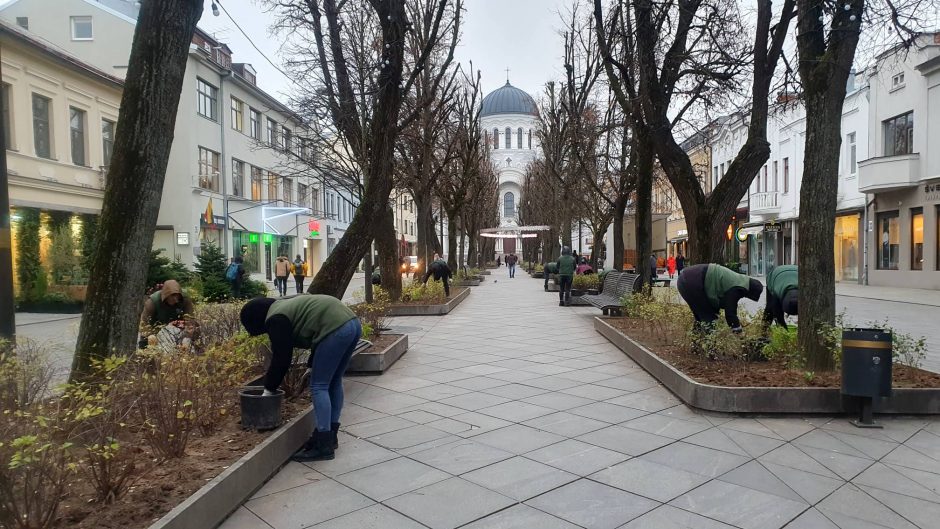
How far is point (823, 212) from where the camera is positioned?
6883 mm

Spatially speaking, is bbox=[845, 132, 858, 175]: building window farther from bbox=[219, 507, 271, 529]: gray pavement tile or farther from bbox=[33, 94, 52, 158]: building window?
bbox=[33, 94, 52, 158]: building window

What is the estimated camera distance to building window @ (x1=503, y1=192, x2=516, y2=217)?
104375 mm

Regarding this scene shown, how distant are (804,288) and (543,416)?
335 centimetres

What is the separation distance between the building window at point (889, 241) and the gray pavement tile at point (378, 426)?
27530 millimetres

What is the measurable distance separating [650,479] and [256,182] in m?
36.0

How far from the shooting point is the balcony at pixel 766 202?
119 feet

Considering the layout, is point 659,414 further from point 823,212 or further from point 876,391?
point 823,212

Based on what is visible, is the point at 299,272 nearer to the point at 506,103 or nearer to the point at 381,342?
the point at 381,342

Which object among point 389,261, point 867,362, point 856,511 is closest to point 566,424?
point 856,511

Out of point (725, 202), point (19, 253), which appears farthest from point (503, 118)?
point (725, 202)

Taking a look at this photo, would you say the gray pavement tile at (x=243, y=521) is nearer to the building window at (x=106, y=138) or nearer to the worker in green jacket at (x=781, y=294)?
the worker in green jacket at (x=781, y=294)

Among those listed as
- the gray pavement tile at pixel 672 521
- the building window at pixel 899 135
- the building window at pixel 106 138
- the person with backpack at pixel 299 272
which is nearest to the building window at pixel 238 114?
the building window at pixel 106 138

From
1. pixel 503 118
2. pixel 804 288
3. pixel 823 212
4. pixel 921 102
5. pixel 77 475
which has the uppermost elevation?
pixel 503 118

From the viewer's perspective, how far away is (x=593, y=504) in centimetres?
400
